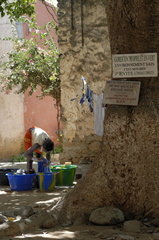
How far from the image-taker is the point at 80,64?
873 cm

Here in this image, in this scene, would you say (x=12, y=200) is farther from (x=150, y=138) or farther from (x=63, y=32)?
(x=63, y=32)

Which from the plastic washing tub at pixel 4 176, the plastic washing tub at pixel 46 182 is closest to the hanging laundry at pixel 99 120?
the plastic washing tub at pixel 46 182

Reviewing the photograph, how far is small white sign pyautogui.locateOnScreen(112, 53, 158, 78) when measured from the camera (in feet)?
14.4

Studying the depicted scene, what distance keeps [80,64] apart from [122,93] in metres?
4.34

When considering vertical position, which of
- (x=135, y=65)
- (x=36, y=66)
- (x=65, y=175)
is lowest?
(x=65, y=175)

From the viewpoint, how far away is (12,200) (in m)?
6.09

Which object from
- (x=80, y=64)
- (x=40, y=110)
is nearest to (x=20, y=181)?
(x=80, y=64)

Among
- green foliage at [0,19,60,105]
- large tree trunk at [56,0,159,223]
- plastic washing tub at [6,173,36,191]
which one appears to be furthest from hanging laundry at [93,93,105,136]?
green foliage at [0,19,60,105]

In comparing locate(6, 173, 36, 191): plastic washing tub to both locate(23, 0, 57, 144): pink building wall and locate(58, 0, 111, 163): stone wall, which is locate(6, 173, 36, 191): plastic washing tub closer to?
locate(58, 0, 111, 163): stone wall

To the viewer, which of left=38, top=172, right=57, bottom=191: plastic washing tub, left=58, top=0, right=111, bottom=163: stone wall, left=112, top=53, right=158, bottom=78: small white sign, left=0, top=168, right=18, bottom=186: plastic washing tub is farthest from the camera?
left=58, top=0, right=111, bottom=163: stone wall

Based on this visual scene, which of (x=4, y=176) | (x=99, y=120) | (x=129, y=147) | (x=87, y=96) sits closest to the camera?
(x=129, y=147)

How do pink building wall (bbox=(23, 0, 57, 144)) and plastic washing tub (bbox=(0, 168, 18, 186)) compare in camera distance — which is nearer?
plastic washing tub (bbox=(0, 168, 18, 186))

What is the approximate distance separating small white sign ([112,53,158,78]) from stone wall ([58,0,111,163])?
407 centimetres

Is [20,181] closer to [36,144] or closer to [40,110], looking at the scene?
[36,144]
